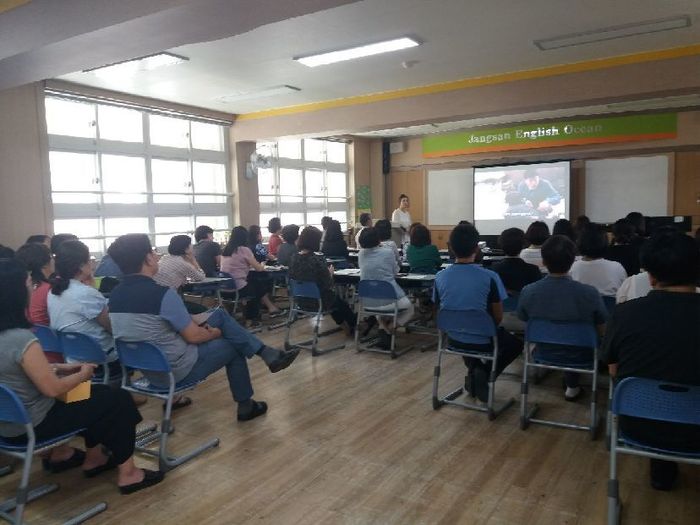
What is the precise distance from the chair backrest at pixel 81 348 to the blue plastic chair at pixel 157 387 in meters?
0.15

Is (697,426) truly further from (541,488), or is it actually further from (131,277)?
(131,277)

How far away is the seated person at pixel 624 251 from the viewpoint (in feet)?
15.4

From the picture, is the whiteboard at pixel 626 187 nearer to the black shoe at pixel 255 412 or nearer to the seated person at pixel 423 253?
the seated person at pixel 423 253

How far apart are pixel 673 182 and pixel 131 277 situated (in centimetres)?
997

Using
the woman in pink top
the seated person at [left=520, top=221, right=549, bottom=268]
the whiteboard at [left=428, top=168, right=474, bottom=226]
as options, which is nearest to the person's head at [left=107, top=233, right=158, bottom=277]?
the seated person at [left=520, top=221, right=549, bottom=268]

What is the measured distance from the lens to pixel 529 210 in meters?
11.0

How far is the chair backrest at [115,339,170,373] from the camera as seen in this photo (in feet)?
9.29

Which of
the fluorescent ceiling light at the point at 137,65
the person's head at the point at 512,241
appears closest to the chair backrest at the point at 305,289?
the person's head at the point at 512,241

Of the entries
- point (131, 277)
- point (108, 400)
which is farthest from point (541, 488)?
point (131, 277)

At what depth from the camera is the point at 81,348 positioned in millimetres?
3119

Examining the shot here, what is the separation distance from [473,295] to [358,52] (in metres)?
3.27

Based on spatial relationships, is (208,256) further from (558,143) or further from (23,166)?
(558,143)

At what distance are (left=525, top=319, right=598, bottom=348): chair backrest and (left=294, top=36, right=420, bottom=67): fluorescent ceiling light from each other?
330cm

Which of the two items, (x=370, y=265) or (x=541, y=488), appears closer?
(x=541, y=488)
